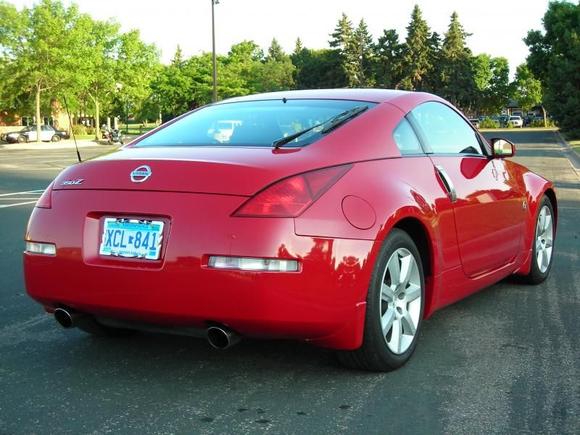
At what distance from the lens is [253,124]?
414 centimetres

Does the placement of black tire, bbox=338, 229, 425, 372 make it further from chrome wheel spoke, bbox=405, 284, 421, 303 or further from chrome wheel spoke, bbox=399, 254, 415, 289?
chrome wheel spoke, bbox=405, 284, 421, 303

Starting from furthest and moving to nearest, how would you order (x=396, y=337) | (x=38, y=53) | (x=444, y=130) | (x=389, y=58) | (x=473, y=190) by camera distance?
(x=389, y=58) < (x=38, y=53) < (x=444, y=130) < (x=473, y=190) < (x=396, y=337)

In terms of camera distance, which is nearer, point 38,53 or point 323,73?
point 38,53

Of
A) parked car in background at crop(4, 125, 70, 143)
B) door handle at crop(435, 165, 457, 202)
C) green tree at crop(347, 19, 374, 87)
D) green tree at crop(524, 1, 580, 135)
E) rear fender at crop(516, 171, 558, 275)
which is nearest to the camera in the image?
door handle at crop(435, 165, 457, 202)

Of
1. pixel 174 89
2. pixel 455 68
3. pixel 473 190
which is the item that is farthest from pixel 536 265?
pixel 455 68

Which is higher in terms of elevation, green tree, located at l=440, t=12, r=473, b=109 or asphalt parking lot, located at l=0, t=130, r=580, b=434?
green tree, located at l=440, t=12, r=473, b=109

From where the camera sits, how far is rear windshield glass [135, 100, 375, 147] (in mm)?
3924

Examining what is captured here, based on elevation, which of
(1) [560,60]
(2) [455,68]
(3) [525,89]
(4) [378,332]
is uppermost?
(2) [455,68]

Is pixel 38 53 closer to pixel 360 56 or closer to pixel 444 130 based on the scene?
pixel 444 130

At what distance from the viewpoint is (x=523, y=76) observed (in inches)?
4601

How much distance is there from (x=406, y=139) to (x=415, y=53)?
3936 inches

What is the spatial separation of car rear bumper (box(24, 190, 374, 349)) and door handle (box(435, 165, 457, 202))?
40.9 inches

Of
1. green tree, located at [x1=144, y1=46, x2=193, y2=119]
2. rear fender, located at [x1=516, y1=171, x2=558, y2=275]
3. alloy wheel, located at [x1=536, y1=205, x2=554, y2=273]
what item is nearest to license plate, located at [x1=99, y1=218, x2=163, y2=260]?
rear fender, located at [x1=516, y1=171, x2=558, y2=275]

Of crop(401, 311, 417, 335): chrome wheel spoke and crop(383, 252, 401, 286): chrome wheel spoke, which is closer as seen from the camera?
crop(383, 252, 401, 286): chrome wheel spoke
